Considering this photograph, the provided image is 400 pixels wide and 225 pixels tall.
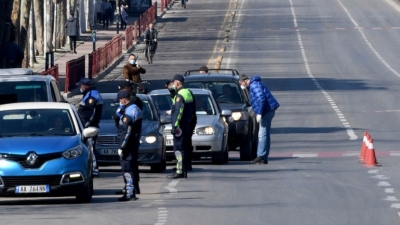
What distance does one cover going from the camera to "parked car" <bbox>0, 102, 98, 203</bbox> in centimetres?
1520

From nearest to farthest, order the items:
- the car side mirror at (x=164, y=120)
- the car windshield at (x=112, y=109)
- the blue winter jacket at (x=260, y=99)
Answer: the car side mirror at (x=164, y=120)
the car windshield at (x=112, y=109)
the blue winter jacket at (x=260, y=99)

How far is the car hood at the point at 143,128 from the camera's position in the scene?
2058 cm

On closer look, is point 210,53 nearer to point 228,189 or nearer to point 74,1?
point 74,1

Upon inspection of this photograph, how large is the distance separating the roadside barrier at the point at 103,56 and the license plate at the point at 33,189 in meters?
26.9

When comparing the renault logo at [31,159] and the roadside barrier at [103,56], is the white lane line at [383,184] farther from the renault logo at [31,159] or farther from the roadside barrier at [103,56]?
the roadside barrier at [103,56]

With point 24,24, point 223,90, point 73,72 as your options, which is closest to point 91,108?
point 223,90

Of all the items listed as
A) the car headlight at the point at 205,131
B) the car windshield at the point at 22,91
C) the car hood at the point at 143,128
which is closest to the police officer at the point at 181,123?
the car hood at the point at 143,128

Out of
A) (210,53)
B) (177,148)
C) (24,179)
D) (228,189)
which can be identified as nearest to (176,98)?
(177,148)

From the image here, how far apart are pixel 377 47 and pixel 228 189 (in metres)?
47.6

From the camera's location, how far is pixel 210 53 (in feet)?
192

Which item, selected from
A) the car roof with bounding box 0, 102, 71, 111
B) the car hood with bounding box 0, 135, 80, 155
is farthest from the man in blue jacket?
the car hood with bounding box 0, 135, 80, 155

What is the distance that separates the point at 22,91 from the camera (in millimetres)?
19328

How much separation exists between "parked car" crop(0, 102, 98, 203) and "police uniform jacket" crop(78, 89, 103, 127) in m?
3.05

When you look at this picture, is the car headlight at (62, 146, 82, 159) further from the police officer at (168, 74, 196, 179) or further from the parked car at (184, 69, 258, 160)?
the parked car at (184, 69, 258, 160)
